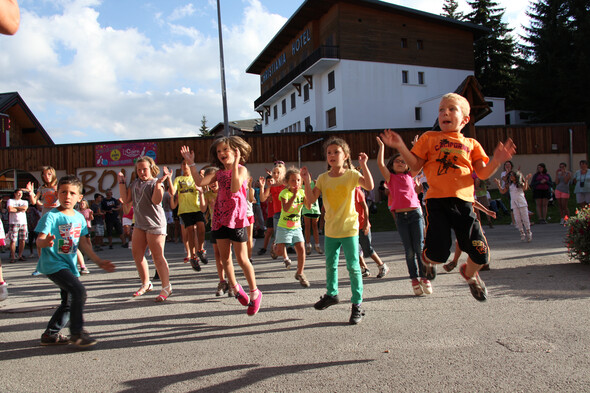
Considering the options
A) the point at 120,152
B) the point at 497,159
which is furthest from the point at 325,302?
the point at 120,152

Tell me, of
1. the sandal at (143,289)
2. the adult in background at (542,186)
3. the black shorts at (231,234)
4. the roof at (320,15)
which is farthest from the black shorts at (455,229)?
the roof at (320,15)

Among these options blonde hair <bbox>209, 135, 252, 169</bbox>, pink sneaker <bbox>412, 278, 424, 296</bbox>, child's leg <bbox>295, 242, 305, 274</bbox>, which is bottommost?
pink sneaker <bbox>412, 278, 424, 296</bbox>

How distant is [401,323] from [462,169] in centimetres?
168

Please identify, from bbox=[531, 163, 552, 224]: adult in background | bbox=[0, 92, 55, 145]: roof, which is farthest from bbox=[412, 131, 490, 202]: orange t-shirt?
bbox=[0, 92, 55, 145]: roof

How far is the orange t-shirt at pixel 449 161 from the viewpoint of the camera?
4.08 meters

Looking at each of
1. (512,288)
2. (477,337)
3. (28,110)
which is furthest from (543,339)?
(28,110)

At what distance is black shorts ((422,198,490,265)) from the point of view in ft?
13.3

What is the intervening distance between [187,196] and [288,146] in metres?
19.6

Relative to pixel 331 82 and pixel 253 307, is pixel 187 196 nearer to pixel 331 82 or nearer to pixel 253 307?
pixel 253 307

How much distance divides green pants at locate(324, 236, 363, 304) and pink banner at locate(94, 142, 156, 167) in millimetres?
24369

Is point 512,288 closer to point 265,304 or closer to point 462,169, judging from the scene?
point 462,169

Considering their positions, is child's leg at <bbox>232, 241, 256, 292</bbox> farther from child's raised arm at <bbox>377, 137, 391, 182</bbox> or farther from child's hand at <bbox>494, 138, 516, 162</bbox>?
child's hand at <bbox>494, 138, 516, 162</bbox>

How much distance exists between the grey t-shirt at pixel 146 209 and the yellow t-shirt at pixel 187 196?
261 centimetres

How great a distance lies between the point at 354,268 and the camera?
4.79 meters
